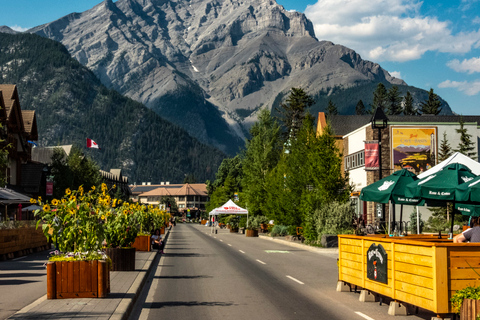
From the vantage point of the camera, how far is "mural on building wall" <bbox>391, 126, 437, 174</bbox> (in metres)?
48.7

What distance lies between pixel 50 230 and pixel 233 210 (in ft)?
142

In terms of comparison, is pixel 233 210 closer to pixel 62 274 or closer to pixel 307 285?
pixel 307 285

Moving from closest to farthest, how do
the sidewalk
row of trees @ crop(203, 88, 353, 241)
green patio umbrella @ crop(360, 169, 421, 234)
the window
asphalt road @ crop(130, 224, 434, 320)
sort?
the sidewalk
asphalt road @ crop(130, 224, 434, 320)
green patio umbrella @ crop(360, 169, 421, 234)
row of trees @ crop(203, 88, 353, 241)
the window

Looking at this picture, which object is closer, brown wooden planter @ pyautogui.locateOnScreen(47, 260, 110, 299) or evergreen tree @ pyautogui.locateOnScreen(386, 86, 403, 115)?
brown wooden planter @ pyautogui.locateOnScreen(47, 260, 110, 299)

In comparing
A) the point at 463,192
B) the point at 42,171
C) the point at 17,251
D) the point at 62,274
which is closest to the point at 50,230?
the point at 62,274

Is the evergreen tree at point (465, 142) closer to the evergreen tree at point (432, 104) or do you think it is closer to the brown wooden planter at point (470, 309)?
the brown wooden planter at point (470, 309)

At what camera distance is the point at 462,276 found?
9.05 m

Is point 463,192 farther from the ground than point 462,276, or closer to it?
farther from the ground

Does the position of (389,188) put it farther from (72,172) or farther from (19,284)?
(72,172)

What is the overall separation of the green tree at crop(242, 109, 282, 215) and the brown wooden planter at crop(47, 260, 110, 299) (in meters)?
46.2

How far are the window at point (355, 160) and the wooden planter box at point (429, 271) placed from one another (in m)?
40.4

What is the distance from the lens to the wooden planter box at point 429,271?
897 cm

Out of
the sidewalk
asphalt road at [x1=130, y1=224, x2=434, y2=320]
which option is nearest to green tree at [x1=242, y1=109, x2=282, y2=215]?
asphalt road at [x1=130, y1=224, x2=434, y2=320]

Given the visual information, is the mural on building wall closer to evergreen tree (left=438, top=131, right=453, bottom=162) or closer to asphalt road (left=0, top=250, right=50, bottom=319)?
evergreen tree (left=438, top=131, right=453, bottom=162)
